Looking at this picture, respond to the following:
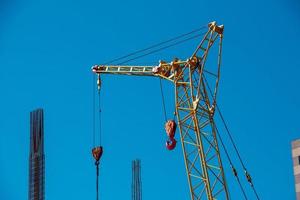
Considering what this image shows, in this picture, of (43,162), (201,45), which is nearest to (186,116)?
(201,45)

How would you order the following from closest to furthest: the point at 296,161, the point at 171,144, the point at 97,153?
the point at 171,144 < the point at 97,153 < the point at 296,161

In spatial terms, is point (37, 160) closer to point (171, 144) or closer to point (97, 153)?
point (97, 153)

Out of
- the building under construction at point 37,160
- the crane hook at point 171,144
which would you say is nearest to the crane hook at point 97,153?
the crane hook at point 171,144

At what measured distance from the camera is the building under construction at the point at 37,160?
88188mm

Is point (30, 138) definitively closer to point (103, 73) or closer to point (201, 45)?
point (103, 73)

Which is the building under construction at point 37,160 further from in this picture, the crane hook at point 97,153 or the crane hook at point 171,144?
the crane hook at point 171,144

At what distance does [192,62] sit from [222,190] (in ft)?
38.9

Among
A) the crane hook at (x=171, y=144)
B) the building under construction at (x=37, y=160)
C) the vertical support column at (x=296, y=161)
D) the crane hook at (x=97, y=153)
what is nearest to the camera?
the crane hook at (x=171, y=144)

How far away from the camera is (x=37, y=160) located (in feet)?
293

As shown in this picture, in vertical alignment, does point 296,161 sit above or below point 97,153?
above

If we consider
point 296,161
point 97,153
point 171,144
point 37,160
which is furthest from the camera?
point 296,161

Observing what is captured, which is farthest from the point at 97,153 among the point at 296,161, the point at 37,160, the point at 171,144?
the point at 296,161

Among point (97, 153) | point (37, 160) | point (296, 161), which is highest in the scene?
point (296, 161)

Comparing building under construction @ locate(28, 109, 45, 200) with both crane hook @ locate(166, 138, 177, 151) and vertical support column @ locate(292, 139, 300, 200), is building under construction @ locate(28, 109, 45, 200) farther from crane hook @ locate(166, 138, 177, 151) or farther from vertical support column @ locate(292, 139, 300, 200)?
vertical support column @ locate(292, 139, 300, 200)
